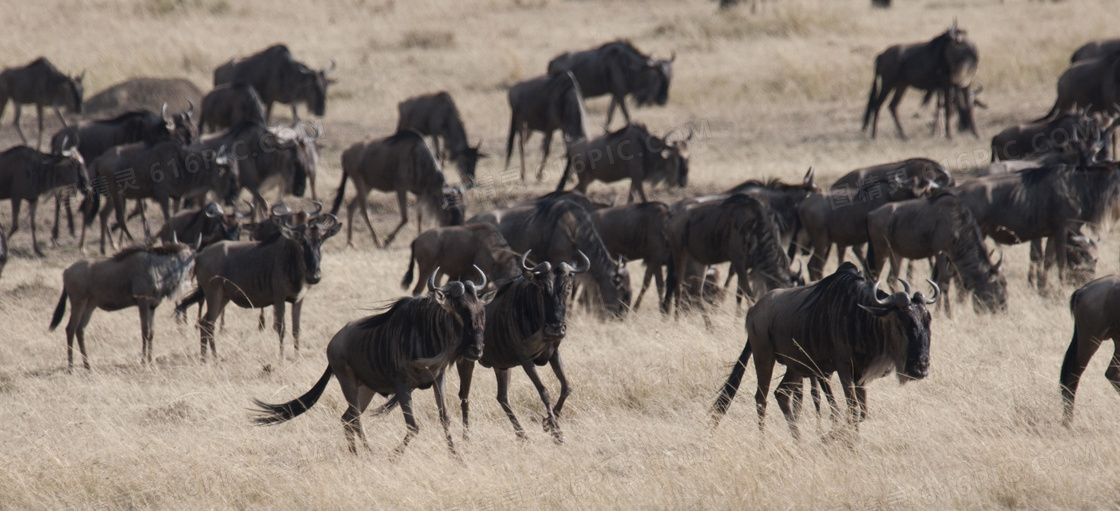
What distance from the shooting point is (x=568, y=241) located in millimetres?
9242

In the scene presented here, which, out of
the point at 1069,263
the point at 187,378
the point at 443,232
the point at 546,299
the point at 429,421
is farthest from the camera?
the point at 1069,263

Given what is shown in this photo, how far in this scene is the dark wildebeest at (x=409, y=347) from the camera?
18.0ft

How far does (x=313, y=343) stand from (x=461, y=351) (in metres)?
3.59

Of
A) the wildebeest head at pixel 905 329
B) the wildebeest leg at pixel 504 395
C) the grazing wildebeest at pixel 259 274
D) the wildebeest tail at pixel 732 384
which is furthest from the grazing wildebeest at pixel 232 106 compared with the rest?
the wildebeest head at pixel 905 329

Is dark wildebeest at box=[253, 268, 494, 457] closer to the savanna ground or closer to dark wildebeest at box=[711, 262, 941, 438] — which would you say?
the savanna ground

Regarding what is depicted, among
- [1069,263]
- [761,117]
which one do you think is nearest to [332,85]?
[761,117]

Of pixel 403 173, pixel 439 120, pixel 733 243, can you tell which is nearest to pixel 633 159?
pixel 403 173

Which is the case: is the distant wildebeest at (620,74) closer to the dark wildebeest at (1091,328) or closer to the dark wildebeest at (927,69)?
the dark wildebeest at (927,69)

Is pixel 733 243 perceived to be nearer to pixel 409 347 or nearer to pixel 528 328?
pixel 528 328

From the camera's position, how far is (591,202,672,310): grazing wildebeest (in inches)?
393

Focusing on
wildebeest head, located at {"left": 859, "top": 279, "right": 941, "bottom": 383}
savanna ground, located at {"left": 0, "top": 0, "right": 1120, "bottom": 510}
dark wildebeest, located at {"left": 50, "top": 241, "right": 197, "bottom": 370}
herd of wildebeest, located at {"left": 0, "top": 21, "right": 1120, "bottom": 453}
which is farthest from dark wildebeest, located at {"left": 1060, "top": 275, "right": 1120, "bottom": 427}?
dark wildebeest, located at {"left": 50, "top": 241, "right": 197, "bottom": 370}

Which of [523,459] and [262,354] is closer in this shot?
[523,459]

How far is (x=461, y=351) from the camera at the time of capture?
5.57 metres

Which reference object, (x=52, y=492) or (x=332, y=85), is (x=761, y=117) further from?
(x=52, y=492)
